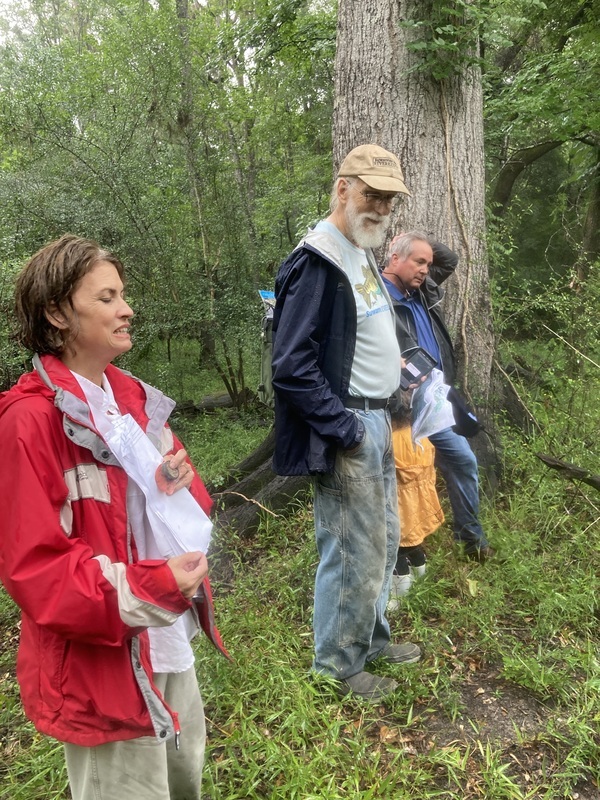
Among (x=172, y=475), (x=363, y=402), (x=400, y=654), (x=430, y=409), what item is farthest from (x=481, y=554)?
(x=172, y=475)

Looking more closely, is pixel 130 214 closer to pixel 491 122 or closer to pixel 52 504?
pixel 491 122

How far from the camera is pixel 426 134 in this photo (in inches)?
149

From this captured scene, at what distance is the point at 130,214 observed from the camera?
761 centimetres

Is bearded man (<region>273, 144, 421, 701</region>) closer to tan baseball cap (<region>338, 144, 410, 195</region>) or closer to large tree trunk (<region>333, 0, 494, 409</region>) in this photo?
tan baseball cap (<region>338, 144, 410, 195</region>)

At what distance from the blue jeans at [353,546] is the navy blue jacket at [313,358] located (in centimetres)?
12

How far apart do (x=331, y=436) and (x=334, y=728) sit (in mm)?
1263

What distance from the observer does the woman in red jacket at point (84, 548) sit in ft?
4.19

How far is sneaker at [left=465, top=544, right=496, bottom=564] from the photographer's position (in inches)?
140

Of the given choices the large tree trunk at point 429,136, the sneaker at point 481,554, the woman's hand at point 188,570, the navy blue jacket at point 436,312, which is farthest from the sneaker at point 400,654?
the woman's hand at point 188,570

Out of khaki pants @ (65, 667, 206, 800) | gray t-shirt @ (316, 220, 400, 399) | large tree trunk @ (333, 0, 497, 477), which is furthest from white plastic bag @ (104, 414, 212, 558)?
large tree trunk @ (333, 0, 497, 477)

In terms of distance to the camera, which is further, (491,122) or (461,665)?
(491,122)

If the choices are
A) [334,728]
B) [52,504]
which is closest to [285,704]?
[334,728]

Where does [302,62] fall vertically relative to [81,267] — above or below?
above

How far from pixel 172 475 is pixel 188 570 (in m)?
0.25
